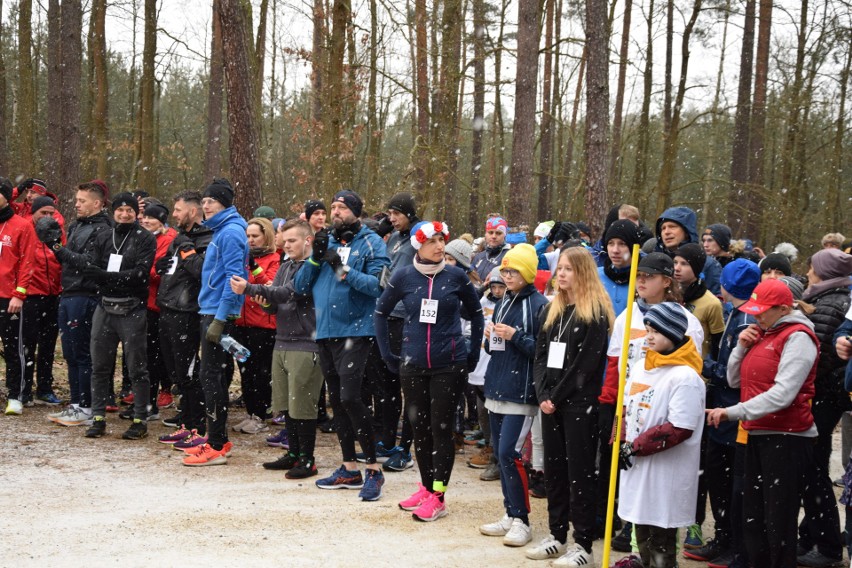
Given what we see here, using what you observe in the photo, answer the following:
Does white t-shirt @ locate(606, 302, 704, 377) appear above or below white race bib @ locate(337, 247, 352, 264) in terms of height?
below

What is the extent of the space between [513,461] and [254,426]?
13.4 feet

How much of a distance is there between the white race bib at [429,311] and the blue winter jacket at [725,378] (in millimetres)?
1867

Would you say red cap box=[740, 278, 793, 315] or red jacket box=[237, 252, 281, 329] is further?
red jacket box=[237, 252, 281, 329]

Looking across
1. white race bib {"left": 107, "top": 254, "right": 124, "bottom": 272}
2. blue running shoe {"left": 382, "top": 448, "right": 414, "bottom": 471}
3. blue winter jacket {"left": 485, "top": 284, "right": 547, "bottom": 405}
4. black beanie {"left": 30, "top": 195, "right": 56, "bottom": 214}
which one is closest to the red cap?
blue winter jacket {"left": 485, "top": 284, "right": 547, "bottom": 405}

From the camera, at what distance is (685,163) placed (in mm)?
38500

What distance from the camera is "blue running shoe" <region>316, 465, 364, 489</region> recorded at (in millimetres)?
6488

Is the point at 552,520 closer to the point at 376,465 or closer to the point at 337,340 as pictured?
the point at 376,465

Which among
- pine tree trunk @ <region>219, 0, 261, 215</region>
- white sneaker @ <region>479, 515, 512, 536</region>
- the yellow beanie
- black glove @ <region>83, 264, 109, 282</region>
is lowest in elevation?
white sneaker @ <region>479, 515, 512, 536</region>

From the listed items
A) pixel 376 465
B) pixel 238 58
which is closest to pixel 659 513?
pixel 376 465

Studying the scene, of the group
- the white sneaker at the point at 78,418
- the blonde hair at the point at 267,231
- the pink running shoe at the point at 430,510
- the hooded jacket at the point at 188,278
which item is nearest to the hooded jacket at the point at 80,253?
the hooded jacket at the point at 188,278

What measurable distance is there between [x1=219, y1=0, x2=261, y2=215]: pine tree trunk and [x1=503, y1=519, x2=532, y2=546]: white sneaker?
7291 mm

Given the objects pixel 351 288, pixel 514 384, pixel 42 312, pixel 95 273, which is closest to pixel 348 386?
pixel 351 288

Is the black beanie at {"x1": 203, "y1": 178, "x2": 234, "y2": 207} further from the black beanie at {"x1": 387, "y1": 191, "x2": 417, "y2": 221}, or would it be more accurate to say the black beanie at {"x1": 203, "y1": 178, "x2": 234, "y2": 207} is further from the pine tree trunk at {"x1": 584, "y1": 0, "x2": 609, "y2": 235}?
the pine tree trunk at {"x1": 584, "y1": 0, "x2": 609, "y2": 235}

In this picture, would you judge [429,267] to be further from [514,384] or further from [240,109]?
[240,109]
